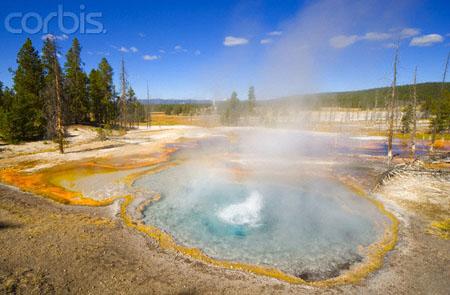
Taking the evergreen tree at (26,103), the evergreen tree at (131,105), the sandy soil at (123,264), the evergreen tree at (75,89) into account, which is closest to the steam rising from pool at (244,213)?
the sandy soil at (123,264)

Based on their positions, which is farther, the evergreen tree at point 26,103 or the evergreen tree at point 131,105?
the evergreen tree at point 131,105

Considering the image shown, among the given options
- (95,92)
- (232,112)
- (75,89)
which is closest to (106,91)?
(95,92)

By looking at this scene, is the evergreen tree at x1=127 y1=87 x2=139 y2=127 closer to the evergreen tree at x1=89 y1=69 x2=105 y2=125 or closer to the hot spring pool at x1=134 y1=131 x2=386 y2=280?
the evergreen tree at x1=89 y1=69 x2=105 y2=125

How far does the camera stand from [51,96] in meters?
26.0

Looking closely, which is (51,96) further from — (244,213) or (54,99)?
(244,213)

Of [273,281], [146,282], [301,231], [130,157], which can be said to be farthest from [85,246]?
[130,157]

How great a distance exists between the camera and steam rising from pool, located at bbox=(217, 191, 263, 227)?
11969 mm

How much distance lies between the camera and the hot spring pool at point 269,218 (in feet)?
30.0

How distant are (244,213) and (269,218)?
134cm

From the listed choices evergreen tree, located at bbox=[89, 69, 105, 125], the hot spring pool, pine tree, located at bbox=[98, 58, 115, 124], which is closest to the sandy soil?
the hot spring pool

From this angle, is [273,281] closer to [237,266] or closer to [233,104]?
[237,266]

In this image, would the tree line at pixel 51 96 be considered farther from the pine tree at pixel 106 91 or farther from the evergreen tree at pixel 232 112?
the evergreen tree at pixel 232 112

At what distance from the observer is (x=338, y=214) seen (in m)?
12.8

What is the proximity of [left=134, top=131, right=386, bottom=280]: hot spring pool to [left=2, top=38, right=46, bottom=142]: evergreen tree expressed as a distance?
21.9m
